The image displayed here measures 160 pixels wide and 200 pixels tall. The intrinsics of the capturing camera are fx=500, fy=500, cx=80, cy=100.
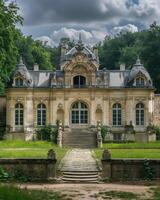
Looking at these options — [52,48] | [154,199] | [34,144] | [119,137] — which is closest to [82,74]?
[119,137]

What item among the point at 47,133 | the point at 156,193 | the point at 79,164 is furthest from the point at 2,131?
the point at 156,193

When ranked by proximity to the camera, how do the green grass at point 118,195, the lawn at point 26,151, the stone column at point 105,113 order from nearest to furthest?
the green grass at point 118,195 < the lawn at point 26,151 < the stone column at point 105,113

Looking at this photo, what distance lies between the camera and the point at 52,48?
4830 inches

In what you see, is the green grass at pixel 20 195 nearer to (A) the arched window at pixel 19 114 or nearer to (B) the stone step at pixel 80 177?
(B) the stone step at pixel 80 177

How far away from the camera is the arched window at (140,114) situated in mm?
50188

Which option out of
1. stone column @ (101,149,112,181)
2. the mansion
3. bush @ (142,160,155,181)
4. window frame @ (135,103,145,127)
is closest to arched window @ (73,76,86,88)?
the mansion

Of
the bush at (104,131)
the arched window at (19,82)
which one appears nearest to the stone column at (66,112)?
the bush at (104,131)

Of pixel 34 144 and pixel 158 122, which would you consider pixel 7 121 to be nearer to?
pixel 34 144

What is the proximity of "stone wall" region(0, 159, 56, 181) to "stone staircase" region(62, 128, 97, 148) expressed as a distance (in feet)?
65.9

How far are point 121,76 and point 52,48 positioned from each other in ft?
238

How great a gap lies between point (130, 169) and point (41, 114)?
1075 inches

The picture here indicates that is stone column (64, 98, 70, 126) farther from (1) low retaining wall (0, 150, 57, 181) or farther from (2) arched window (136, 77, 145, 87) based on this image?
(1) low retaining wall (0, 150, 57, 181)

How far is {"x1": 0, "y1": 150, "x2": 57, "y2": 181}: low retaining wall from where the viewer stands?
78.4ft

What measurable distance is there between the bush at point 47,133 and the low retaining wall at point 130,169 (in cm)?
2432
